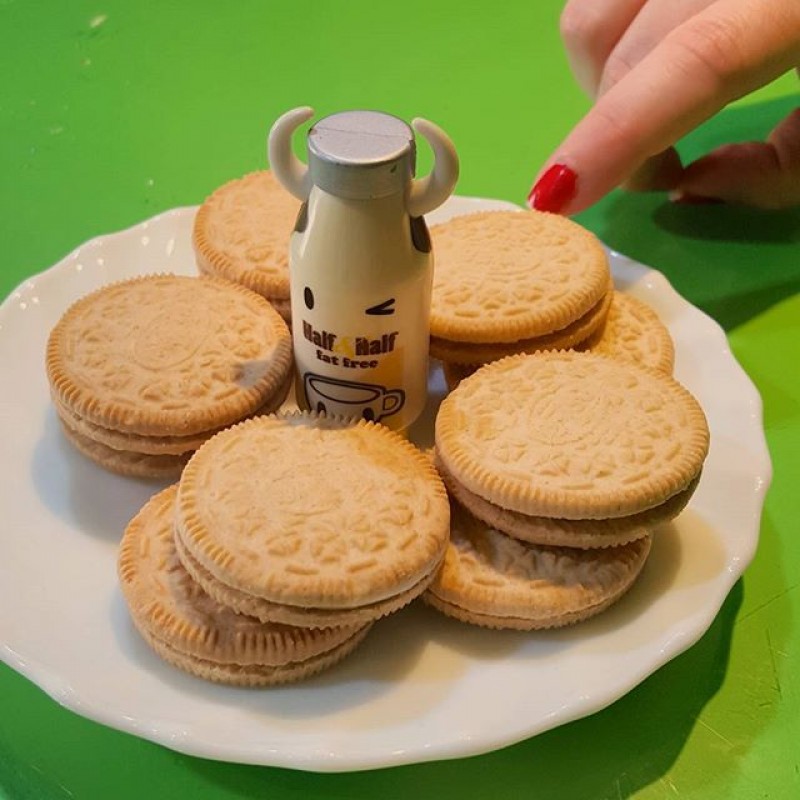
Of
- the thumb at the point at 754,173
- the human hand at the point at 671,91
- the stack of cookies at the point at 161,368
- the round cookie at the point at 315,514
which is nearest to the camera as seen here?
the round cookie at the point at 315,514

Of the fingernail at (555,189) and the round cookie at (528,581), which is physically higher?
the fingernail at (555,189)

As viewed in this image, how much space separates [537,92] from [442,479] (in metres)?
1.17

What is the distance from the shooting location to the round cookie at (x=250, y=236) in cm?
129

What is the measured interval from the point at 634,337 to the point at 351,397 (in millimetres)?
386

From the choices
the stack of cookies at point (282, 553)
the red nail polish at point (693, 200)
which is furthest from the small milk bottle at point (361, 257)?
the red nail polish at point (693, 200)

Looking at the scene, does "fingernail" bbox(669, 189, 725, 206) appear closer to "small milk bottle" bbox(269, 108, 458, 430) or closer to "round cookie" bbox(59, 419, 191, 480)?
"small milk bottle" bbox(269, 108, 458, 430)

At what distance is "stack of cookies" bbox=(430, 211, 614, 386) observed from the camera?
1.18m

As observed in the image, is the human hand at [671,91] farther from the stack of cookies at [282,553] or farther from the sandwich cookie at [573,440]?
the stack of cookies at [282,553]

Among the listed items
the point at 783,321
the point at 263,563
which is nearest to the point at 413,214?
the point at 263,563

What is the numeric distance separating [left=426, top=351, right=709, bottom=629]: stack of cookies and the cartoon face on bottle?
9 centimetres

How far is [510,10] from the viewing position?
7.25 ft

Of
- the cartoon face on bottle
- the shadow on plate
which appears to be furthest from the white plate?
the cartoon face on bottle

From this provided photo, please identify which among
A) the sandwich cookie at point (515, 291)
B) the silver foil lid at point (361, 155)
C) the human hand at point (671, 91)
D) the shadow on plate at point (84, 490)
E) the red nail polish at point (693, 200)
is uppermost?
the silver foil lid at point (361, 155)

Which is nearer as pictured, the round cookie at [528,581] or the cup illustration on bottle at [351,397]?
the round cookie at [528,581]
